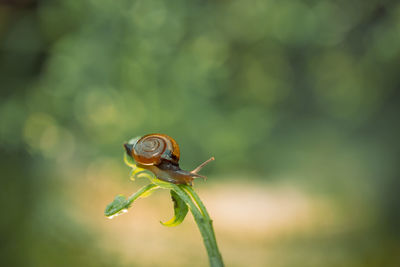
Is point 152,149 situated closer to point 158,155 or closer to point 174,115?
point 158,155

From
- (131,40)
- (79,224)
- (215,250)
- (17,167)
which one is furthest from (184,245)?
(215,250)

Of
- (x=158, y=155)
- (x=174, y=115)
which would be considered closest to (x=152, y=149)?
(x=158, y=155)

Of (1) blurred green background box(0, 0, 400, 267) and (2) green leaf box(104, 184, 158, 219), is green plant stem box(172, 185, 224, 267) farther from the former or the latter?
(1) blurred green background box(0, 0, 400, 267)

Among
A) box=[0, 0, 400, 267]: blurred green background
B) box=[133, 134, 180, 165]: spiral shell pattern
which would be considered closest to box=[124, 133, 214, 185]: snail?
box=[133, 134, 180, 165]: spiral shell pattern

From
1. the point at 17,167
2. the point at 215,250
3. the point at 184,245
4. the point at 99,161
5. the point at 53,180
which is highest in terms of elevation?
the point at 17,167

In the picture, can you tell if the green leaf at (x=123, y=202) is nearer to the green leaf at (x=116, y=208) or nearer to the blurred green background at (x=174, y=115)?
the green leaf at (x=116, y=208)

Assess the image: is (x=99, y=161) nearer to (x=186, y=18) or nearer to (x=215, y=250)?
(x=186, y=18)
